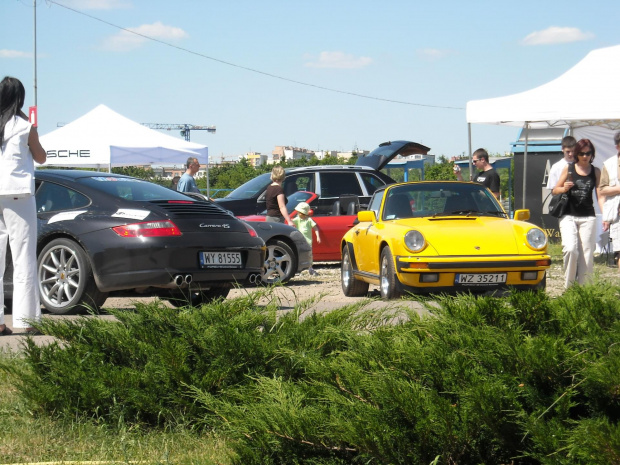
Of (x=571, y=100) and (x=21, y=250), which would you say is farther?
(x=571, y=100)

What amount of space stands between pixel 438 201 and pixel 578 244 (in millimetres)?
1683

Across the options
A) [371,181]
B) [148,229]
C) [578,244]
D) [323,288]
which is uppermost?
[371,181]

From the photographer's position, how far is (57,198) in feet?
28.4

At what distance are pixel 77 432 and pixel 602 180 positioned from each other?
7367mm

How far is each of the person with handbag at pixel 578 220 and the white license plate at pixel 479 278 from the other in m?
0.77

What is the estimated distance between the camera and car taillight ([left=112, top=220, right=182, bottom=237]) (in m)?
8.05

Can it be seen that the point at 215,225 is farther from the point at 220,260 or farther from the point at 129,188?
the point at 129,188

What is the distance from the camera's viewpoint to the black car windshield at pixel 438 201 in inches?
409

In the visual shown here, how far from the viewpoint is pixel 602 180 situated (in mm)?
9633

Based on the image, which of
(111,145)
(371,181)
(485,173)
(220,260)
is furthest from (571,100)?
(111,145)

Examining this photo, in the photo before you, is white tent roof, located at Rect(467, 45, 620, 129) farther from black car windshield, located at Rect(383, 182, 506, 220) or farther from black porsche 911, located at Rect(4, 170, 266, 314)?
black porsche 911, located at Rect(4, 170, 266, 314)

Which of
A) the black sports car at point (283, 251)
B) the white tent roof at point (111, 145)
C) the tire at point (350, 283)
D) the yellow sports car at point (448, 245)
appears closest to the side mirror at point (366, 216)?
the yellow sports car at point (448, 245)

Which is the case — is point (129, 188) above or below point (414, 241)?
above

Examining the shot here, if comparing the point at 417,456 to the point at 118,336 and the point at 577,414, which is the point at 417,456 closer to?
the point at 577,414
